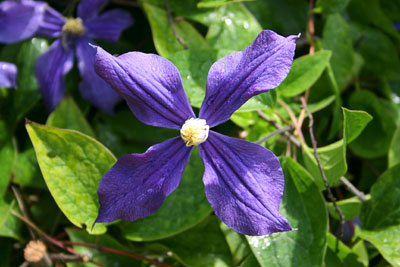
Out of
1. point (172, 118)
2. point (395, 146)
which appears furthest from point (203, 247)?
point (395, 146)

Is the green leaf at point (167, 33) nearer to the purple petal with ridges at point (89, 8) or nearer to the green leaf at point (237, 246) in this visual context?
the purple petal with ridges at point (89, 8)

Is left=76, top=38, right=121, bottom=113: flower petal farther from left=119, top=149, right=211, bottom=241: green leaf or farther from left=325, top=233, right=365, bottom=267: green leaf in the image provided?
left=325, top=233, right=365, bottom=267: green leaf

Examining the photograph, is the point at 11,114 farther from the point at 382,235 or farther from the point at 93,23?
the point at 382,235

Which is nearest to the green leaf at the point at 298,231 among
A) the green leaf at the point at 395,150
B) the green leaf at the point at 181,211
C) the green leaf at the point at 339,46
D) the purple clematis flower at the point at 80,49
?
the green leaf at the point at 181,211

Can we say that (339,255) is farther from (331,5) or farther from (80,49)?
(80,49)

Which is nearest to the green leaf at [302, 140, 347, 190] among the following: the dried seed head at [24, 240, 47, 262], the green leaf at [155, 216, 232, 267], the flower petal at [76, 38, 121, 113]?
the green leaf at [155, 216, 232, 267]
